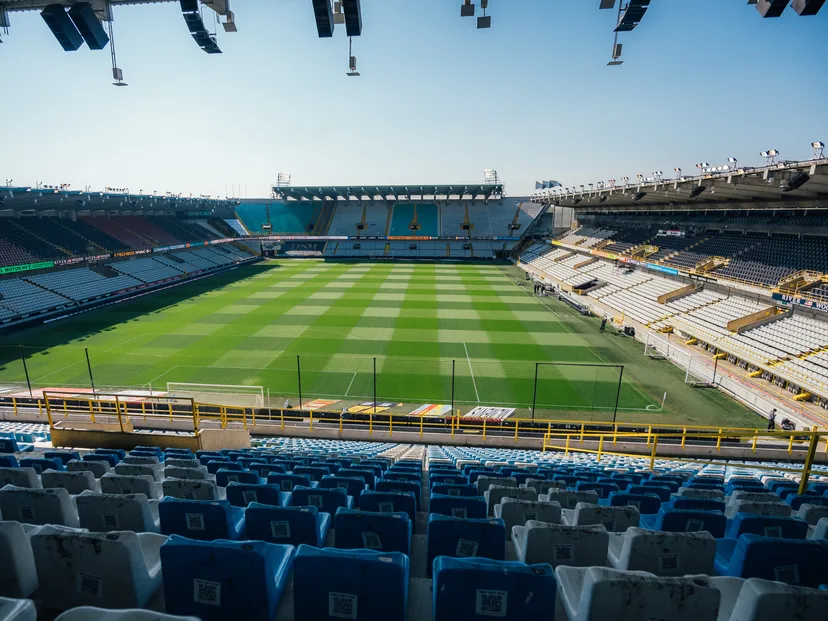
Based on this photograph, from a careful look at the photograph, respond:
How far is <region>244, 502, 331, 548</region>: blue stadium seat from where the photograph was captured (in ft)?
13.4

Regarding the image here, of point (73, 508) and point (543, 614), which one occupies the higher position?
point (543, 614)

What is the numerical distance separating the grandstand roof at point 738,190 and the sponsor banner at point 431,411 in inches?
870

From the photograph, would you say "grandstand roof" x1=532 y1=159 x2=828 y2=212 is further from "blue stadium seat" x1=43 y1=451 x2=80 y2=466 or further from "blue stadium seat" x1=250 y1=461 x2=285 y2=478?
"blue stadium seat" x1=43 y1=451 x2=80 y2=466

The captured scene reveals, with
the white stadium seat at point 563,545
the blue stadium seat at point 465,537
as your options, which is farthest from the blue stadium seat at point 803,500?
the blue stadium seat at point 465,537

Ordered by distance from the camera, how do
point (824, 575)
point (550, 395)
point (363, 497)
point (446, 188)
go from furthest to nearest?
point (446, 188) → point (550, 395) → point (363, 497) → point (824, 575)

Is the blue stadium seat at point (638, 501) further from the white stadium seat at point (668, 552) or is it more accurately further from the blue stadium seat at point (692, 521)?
the white stadium seat at point (668, 552)

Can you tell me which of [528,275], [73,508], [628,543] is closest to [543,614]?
[628,543]

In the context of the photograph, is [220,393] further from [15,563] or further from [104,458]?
[15,563]

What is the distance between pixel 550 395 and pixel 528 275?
3684 cm

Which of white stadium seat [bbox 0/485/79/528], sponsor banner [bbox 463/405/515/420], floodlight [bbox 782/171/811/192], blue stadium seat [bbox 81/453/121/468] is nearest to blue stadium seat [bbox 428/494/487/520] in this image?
white stadium seat [bbox 0/485/79/528]

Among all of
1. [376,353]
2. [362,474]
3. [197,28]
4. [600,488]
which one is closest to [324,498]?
[362,474]

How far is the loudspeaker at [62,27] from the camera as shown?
278 inches

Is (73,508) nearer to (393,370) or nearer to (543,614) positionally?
(543,614)

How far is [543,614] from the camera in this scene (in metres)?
2.64
